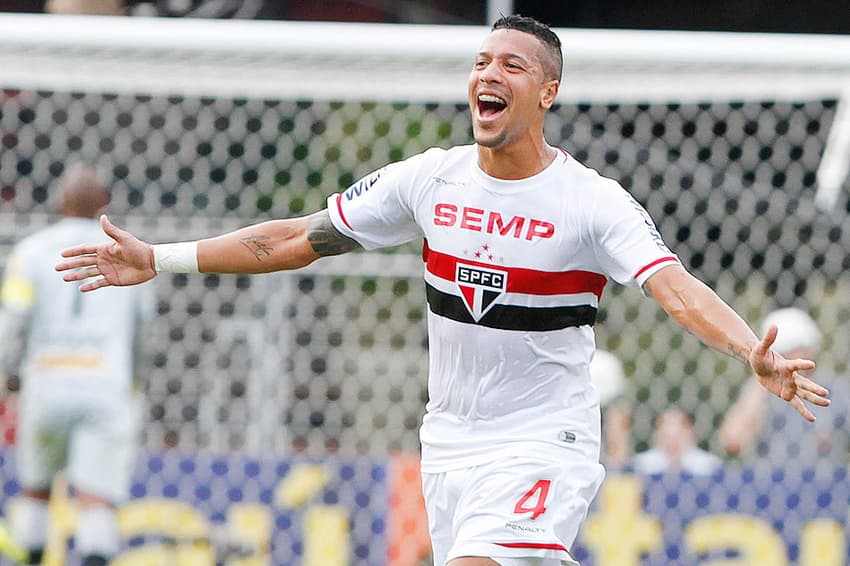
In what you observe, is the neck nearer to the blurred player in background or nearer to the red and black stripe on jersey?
the red and black stripe on jersey

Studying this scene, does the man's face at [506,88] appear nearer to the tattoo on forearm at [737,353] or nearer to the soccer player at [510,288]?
the soccer player at [510,288]

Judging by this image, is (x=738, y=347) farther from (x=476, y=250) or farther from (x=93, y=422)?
(x=93, y=422)

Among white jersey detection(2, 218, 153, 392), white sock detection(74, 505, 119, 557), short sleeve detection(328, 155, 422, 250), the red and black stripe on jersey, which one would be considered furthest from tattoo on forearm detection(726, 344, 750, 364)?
white jersey detection(2, 218, 153, 392)

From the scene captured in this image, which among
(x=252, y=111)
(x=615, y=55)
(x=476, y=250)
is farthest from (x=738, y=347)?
(x=252, y=111)

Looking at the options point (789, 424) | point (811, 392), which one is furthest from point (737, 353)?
point (789, 424)

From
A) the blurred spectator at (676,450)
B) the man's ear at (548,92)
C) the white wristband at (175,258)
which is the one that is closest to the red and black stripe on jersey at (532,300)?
the man's ear at (548,92)

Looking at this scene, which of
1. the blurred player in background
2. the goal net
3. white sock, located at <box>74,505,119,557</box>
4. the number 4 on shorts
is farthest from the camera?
the blurred player in background

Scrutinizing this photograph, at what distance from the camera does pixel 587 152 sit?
26.6 ft

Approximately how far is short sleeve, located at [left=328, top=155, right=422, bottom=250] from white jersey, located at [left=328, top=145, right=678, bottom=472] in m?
0.02

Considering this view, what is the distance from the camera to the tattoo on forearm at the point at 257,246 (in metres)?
4.60

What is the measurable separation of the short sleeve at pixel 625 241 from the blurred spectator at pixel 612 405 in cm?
384

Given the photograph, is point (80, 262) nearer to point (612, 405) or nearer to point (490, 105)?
point (490, 105)

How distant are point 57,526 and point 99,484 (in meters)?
0.52

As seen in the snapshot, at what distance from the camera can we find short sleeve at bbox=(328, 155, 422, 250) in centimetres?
453
